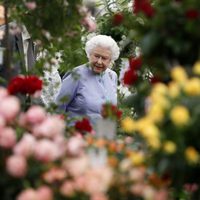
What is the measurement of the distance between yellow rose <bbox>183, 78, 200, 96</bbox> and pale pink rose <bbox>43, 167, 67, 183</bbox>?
444 millimetres

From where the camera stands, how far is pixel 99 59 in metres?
4.23

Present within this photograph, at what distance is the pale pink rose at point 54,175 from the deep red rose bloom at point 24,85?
2.38ft

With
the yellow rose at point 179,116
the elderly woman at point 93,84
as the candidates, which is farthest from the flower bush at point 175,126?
the elderly woman at point 93,84

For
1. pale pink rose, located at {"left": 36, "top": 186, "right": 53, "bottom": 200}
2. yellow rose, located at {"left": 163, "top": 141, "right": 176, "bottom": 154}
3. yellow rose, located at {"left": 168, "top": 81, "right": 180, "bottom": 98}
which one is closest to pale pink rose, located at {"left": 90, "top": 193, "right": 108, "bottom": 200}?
pale pink rose, located at {"left": 36, "top": 186, "right": 53, "bottom": 200}

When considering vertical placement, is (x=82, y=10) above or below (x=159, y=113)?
above

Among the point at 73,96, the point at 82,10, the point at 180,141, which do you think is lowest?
the point at 73,96

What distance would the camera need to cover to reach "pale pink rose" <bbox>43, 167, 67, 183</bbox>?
1685 millimetres

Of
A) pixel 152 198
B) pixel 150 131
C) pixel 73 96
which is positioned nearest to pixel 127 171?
pixel 152 198

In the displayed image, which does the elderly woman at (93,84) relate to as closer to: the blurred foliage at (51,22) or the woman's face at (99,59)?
the woman's face at (99,59)

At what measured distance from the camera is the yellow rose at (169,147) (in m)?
1.57

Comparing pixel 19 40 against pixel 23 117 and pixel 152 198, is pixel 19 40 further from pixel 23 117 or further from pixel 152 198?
pixel 152 198

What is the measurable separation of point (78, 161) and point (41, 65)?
→ 4.61 feet

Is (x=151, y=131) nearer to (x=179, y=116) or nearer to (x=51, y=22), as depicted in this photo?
(x=179, y=116)

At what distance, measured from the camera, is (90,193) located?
1.63 metres
